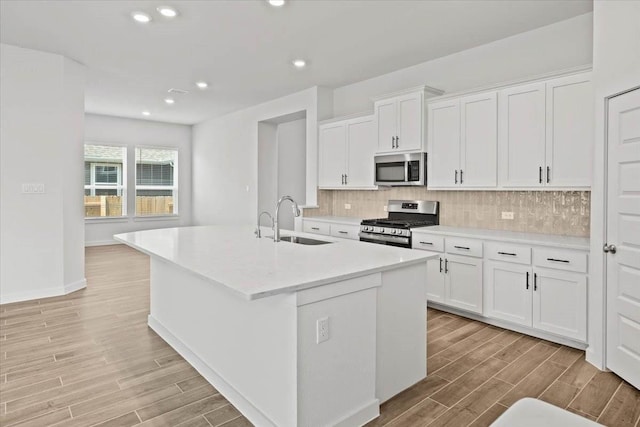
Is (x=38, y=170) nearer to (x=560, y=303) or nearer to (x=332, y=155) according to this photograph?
(x=332, y=155)

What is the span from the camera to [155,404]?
2.23m

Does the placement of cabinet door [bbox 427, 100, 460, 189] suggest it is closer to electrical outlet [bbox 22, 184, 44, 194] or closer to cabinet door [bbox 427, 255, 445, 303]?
cabinet door [bbox 427, 255, 445, 303]

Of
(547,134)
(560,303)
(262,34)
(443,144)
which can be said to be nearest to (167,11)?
(262,34)

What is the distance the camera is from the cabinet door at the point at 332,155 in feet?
17.6

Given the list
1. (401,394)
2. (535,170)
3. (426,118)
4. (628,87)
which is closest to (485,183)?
(535,170)

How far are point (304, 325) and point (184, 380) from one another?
125 centimetres

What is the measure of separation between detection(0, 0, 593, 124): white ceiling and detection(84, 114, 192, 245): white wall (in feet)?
10.1

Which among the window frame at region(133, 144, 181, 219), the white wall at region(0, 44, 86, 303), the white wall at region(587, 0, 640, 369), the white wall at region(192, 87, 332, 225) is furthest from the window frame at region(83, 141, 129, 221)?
the white wall at region(587, 0, 640, 369)

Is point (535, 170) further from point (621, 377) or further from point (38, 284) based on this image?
point (38, 284)

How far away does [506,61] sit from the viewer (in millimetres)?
3965

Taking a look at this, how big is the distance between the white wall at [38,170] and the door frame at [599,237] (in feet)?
17.5

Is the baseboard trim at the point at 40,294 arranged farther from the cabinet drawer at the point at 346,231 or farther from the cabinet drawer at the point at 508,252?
the cabinet drawer at the point at 508,252

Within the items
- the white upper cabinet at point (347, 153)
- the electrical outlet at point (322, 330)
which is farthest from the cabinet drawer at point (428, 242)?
the electrical outlet at point (322, 330)

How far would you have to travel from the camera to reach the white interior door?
2.39 meters
